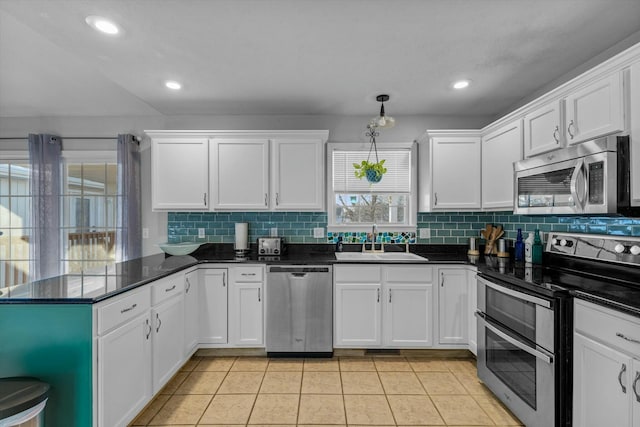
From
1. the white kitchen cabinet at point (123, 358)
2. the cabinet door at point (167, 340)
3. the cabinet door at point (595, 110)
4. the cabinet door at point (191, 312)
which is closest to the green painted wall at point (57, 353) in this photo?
the white kitchen cabinet at point (123, 358)

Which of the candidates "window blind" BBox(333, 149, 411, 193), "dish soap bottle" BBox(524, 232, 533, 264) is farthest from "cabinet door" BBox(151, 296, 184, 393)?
"dish soap bottle" BBox(524, 232, 533, 264)

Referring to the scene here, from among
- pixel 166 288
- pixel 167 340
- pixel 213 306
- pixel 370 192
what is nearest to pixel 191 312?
pixel 213 306

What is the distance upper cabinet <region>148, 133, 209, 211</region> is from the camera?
3.28m

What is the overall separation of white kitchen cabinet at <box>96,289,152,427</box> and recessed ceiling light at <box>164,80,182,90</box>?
1.72m

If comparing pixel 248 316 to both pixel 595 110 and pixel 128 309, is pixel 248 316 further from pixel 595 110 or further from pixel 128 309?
pixel 595 110

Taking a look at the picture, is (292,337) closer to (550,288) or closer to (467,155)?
(550,288)

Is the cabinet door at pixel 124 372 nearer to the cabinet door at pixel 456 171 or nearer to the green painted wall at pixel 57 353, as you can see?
the green painted wall at pixel 57 353

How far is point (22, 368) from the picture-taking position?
158 cm

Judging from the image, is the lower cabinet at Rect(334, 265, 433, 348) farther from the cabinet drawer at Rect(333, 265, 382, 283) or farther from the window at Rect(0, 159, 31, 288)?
the window at Rect(0, 159, 31, 288)

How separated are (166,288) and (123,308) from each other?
1.78 ft

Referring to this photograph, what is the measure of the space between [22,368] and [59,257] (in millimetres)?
2435

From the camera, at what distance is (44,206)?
3.52m

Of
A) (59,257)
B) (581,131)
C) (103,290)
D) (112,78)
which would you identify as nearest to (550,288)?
(581,131)

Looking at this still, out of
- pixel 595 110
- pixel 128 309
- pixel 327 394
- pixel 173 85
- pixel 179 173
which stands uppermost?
pixel 173 85
